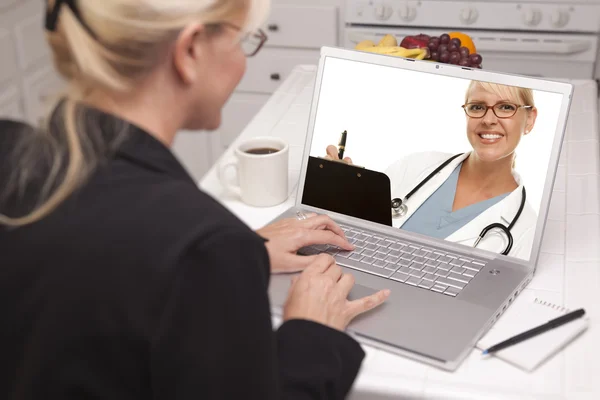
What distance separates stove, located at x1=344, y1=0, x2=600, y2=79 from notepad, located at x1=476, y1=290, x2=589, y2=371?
1.65 metres

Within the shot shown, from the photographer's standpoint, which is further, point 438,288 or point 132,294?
point 438,288

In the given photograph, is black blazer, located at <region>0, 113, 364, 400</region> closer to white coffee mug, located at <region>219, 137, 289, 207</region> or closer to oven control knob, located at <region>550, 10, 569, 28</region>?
white coffee mug, located at <region>219, 137, 289, 207</region>

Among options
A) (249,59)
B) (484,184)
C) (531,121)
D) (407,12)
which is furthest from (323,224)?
(249,59)

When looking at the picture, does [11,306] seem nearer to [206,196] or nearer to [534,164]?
[206,196]

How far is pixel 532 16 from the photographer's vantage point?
8.35 feet

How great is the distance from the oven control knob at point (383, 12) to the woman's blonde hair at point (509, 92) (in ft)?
4.93

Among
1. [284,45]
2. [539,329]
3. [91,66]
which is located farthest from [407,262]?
[284,45]

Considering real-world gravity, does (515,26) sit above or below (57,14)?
below

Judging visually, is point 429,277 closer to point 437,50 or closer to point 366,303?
point 366,303

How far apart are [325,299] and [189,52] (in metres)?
0.42

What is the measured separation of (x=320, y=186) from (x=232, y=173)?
0.25m

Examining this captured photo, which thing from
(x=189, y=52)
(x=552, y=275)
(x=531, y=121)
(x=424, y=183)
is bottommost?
(x=552, y=275)

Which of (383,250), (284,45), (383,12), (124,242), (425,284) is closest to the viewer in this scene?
(124,242)

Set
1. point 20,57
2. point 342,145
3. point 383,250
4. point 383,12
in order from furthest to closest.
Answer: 1. point 383,12
2. point 20,57
3. point 342,145
4. point 383,250
